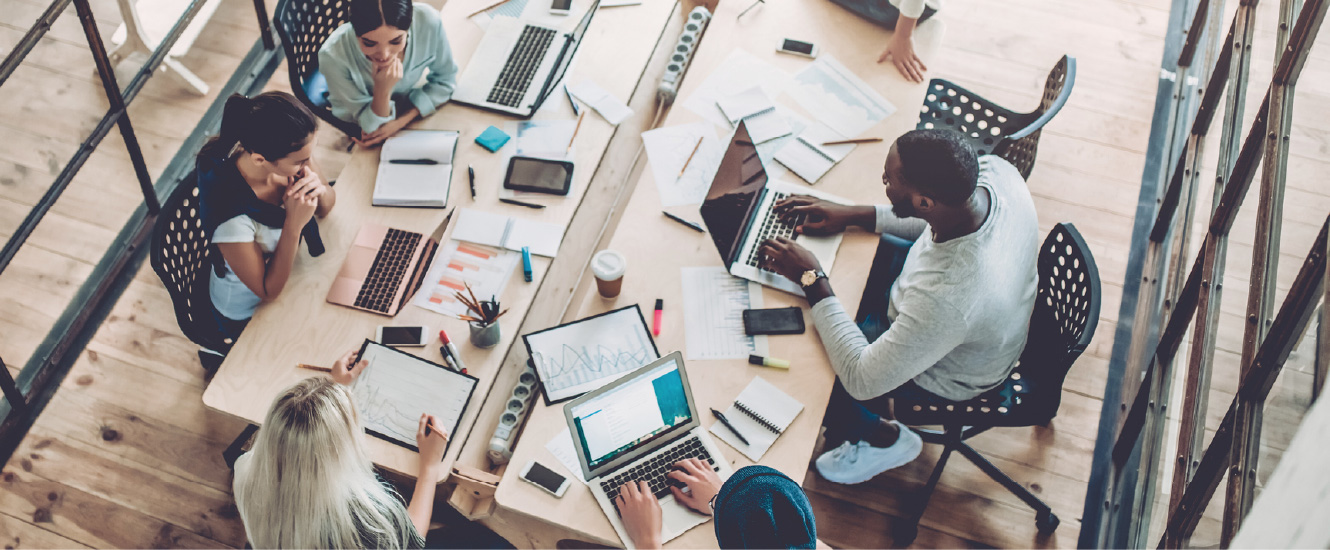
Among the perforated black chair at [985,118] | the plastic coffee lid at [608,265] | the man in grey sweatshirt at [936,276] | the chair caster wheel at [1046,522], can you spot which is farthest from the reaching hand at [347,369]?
the chair caster wheel at [1046,522]

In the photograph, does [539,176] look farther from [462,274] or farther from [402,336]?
[402,336]

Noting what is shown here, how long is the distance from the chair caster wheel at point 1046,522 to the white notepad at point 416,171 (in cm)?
209

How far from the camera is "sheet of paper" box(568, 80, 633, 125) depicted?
2859 mm

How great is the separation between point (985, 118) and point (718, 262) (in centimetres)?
118

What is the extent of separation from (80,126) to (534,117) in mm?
1830

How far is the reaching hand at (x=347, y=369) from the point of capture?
91.6 inches

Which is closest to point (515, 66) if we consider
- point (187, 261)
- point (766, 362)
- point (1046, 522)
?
point (187, 261)

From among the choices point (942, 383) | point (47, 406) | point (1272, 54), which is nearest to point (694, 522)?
point (942, 383)

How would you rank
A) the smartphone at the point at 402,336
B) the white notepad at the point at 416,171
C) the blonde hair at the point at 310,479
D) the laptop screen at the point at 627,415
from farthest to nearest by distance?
the white notepad at the point at 416,171
the smartphone at the point at 402,336
the laptop screen at the point at 627,415
the blonde hair at the point at 310,479

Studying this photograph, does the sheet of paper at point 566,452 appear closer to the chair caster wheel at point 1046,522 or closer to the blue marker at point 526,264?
the blue marker at point 526,264

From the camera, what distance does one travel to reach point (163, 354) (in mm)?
3254

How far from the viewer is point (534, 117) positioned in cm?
285

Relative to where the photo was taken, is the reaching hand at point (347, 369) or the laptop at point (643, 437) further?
the reaching hand at point (347, 369)

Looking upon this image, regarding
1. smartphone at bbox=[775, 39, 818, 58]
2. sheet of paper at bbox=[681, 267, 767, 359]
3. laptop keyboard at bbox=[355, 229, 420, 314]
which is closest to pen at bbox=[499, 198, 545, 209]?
laptop keyboard at bbox=[355, 229, 420, 314]
